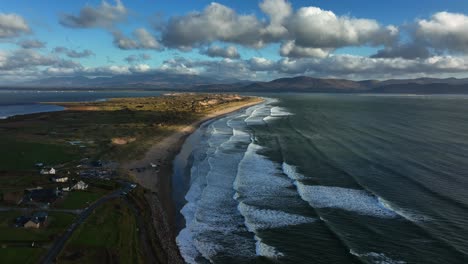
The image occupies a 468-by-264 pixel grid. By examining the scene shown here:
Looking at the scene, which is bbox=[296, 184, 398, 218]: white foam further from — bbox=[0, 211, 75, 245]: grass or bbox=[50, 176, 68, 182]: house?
bbox=[50, 176, 68, 182]: house

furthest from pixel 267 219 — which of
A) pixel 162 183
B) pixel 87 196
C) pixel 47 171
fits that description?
pixel 47 171

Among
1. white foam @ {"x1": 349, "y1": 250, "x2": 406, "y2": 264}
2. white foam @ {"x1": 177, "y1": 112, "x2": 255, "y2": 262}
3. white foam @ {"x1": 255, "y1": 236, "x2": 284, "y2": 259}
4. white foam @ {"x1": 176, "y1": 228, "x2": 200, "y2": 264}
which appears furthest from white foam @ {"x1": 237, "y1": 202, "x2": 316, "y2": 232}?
white foam @ {"x1": 349, "y1": 250, "x2": 406, "y2": 264}

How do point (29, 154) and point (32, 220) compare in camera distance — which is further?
point (29, 154)

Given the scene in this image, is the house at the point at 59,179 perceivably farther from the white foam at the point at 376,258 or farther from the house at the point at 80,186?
the white foam at the point at 376,258

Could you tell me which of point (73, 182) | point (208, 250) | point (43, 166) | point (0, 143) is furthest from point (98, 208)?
point (0, 143)

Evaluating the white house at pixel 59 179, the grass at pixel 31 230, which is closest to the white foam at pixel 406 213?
the grass at pixel 31 230

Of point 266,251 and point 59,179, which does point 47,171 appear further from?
point 266,251
